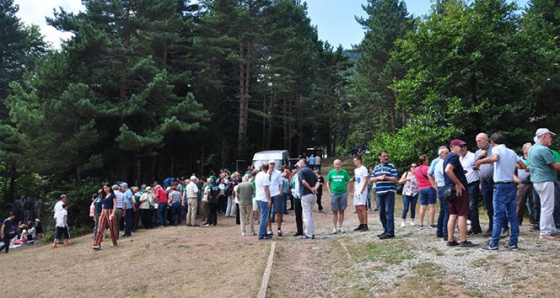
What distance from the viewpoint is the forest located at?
18156 millimetres

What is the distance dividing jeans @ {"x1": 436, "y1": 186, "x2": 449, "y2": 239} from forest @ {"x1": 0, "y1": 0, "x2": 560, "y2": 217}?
33.3ft

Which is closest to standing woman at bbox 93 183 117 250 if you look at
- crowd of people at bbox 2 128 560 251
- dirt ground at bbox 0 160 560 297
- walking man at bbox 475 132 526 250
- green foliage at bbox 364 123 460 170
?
crowd of people at bbox 2 128 560 251

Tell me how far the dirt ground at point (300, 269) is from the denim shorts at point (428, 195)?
0.77 metres

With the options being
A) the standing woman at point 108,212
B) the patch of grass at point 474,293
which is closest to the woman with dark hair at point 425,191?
the patch of grass at point 474,293

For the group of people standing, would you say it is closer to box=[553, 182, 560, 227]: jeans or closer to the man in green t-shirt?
box=[553, 182, 560, 227]: jeans

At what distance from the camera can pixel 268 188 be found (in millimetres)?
10516

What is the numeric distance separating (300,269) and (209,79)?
24052 mm

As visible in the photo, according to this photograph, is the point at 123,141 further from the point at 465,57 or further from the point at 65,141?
the point at 465,57

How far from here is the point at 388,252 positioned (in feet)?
25.6

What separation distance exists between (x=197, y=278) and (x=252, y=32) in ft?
83.6

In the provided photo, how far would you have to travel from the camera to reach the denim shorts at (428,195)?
33.4 feet

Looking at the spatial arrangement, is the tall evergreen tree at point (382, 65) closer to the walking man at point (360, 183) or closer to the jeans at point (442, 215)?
the walking man at point (360, 183)

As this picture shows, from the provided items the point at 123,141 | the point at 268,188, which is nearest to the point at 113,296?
the point at 268,188

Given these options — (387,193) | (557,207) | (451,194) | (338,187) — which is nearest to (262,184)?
(338,187)
